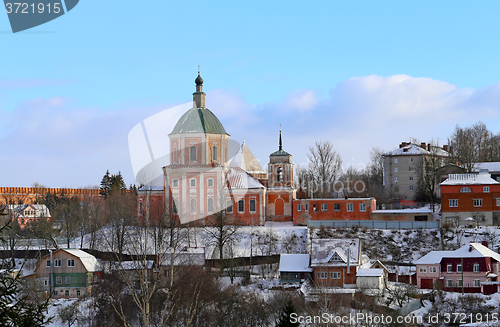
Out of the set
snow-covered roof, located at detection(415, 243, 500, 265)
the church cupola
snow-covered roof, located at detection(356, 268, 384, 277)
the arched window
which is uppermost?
the church cupola

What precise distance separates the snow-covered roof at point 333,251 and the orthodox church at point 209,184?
9.90m

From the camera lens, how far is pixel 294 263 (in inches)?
1353

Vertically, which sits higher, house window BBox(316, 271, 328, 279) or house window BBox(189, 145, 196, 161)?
house window BBox(189, 145, 196, 161)

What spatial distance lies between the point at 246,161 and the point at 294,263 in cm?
2210

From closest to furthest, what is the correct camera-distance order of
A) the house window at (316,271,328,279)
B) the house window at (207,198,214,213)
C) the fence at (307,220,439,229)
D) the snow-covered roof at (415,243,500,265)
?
the snow-covered roof at (415,243,500,265), the house window at (316,271,328,279), the fence at (307,220,439,229), the house window at (207,198,214,213)

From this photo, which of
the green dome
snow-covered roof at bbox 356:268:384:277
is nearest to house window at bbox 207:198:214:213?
the green dome

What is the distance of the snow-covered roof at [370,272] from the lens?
3222 cm

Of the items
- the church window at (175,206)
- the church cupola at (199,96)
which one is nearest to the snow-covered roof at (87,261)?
the church window at (175,206)

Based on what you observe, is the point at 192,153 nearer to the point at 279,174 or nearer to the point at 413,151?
the point at 279,174

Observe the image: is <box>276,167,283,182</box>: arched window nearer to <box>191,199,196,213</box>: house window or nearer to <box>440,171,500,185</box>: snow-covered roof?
<box>191,199,196,213</box>: house window

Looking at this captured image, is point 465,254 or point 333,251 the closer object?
point 465,254

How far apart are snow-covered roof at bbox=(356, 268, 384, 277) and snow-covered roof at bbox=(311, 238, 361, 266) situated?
2.05ft

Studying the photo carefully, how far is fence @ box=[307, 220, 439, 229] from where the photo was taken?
40250 mm

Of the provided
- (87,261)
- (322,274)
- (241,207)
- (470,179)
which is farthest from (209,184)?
(470,179)
